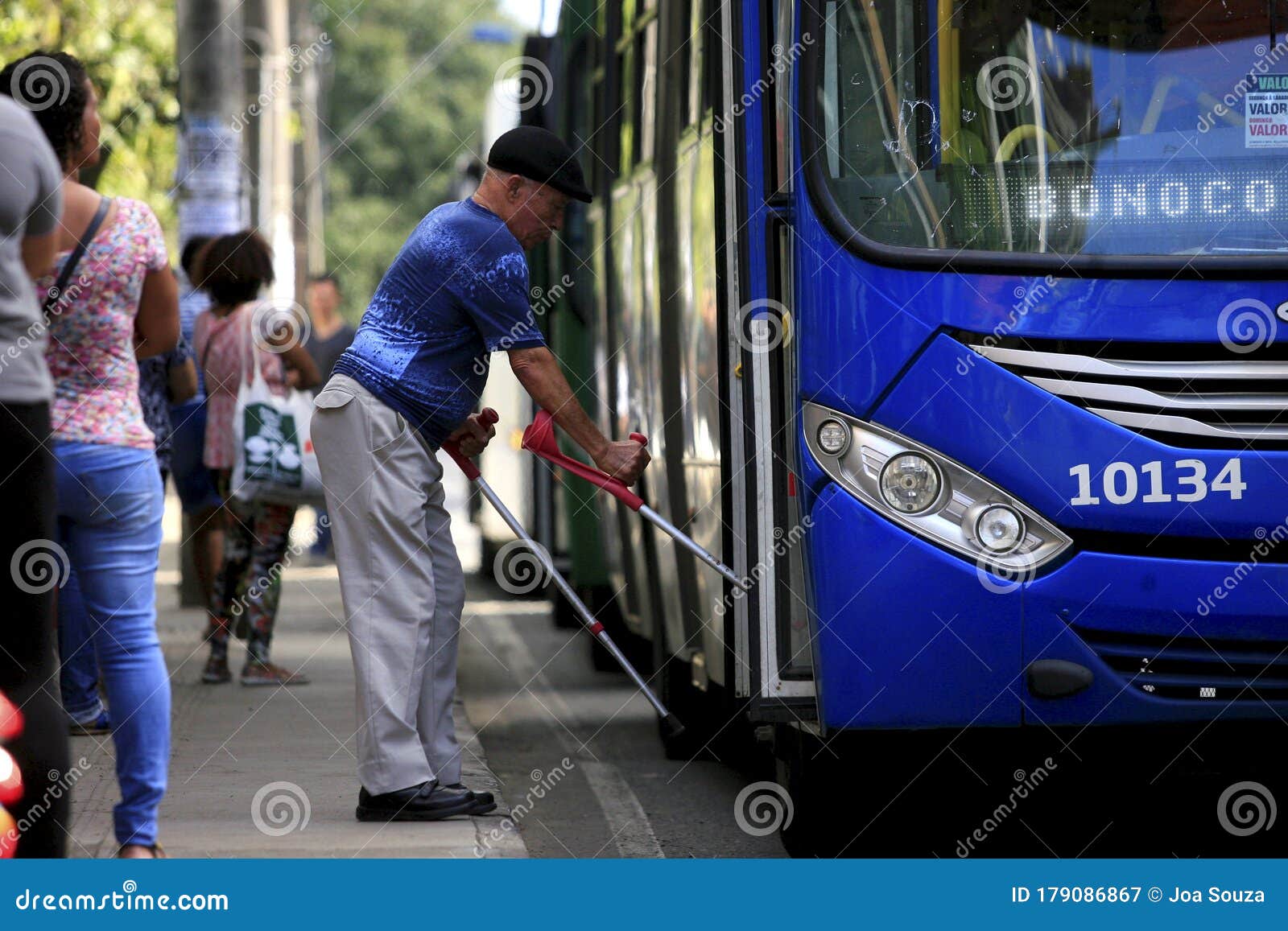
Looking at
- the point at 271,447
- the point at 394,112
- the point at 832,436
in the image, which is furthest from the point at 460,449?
the point at 394,112

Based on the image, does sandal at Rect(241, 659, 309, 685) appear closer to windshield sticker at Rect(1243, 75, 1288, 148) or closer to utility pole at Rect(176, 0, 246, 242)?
utility pole at Rect(176, 0, 246, 242)

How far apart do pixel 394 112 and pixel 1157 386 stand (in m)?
61.2

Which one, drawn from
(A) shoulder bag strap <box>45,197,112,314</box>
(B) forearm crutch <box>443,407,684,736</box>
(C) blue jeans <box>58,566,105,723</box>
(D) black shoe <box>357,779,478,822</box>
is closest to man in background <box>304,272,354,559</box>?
(C) blue jeans <box>58,566,105,723</box>

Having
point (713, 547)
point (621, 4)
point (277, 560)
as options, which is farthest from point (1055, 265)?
point (277, 560)

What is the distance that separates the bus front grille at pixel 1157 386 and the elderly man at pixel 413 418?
3.86ft

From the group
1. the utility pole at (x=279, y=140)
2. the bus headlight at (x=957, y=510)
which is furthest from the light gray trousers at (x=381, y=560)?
the utility pole at (x=279, y=140)

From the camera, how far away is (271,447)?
9352 mm

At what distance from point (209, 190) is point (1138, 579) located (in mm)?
8095

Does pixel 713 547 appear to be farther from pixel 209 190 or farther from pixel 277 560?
pixel 209 190

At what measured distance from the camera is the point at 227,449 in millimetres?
9727

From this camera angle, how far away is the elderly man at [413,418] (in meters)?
6.06

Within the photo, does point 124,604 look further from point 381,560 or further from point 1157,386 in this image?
point 1157,386

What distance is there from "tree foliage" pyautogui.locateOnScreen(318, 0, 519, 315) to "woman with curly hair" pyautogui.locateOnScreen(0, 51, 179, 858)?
55044 mm

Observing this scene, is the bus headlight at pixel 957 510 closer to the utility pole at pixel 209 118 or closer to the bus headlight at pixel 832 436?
the bus headlight at pixel 832 436
